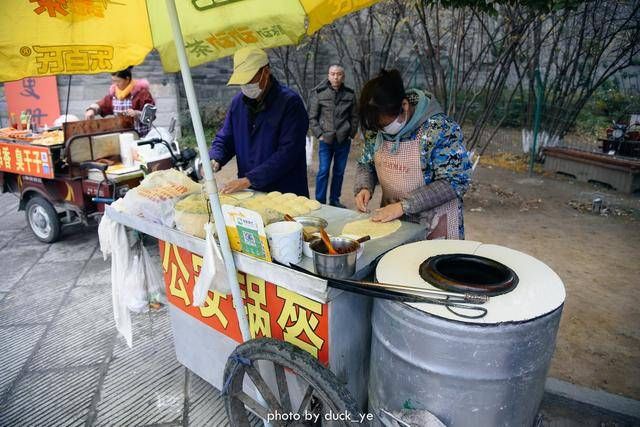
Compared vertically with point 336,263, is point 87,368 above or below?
below

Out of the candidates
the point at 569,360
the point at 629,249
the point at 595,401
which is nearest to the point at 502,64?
the point at 629,249

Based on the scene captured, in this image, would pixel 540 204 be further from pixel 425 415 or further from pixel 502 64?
pixel 425 415

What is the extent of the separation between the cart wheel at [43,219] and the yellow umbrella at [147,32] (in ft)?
12.2

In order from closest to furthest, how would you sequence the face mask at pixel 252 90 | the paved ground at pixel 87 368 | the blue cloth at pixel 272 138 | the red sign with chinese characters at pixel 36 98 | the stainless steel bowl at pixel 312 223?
the stainless steel bowl at pixel 312 223, the paved ground at pixel 87 368, the face mask at pixel 252 90, the blue cloth at pixel 272 138, the red sign with chinese characters at pixel 36 98

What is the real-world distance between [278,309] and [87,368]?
6.54 feet

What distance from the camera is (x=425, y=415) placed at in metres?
1.63

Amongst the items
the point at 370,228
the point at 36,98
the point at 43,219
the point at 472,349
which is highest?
the point at 36,98

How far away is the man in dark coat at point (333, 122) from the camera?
→ 6641 millimetres

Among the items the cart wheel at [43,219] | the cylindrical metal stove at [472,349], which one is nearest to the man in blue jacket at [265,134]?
the cylindrical metal stove at [472,349]

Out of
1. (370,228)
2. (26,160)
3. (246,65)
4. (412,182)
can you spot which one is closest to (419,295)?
(370,228)

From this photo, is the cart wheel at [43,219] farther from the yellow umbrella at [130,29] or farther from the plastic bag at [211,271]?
the plastic bag at [211,271]

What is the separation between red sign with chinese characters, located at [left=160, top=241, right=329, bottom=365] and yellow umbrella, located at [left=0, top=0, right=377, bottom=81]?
3.75 feet

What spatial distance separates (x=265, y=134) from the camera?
3375 millimetres

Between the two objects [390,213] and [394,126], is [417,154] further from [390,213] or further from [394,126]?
Answer: [390,213]
